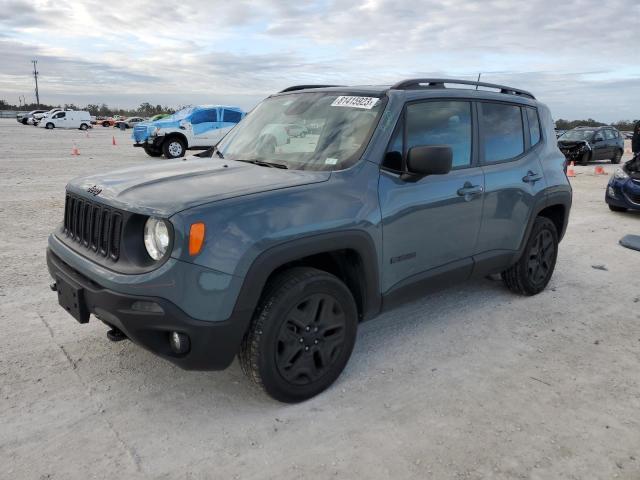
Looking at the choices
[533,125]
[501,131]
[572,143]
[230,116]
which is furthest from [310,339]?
[572,143]

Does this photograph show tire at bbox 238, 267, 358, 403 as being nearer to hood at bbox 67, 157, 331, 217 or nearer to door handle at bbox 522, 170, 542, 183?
hood at bbox 67, 157, 331, 217

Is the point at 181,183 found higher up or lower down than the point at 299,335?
higher up

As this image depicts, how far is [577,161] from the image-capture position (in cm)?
2030

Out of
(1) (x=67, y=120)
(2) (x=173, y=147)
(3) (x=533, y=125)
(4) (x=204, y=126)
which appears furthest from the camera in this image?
(1) (x=67, y=120)

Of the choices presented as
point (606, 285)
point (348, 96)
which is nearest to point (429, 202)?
point (348, 96)

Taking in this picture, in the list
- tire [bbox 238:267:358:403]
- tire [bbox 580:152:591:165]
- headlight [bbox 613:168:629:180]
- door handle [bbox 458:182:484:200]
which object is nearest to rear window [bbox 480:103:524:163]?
door handle [bbox 458:182:484:200]

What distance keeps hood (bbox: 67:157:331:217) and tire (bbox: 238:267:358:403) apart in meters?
0.54

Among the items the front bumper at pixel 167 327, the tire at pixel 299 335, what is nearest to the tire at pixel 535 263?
the tire at pixel 299 335

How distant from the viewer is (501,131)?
4.47m

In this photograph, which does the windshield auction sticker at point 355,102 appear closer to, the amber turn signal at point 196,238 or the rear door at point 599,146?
the amber turn signal at point 196,238

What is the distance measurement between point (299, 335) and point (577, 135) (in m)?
20.8

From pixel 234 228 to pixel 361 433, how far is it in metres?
1.30

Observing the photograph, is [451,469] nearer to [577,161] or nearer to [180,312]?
[180,312]

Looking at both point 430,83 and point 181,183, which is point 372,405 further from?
point 430,83
